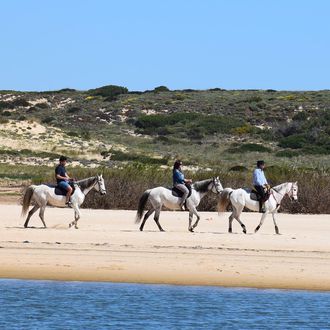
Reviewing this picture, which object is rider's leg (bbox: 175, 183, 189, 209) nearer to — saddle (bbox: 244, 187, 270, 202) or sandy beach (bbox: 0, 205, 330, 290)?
sandy beach (bbox: 0, 205, 330, 290)

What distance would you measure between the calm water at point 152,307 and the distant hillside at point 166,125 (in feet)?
129

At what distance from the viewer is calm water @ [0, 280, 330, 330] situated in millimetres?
16375

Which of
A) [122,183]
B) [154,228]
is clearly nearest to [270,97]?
[122,183]

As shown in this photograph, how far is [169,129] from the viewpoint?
273ft

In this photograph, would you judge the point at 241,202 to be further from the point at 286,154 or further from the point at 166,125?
the point at 166,125

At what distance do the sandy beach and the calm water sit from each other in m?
0.60

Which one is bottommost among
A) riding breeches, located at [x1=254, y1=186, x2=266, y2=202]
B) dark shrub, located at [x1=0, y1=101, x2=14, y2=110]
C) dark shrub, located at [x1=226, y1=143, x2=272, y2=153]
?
dark shrub, located at [x1=226, y1=143, x2=272, y2=153]

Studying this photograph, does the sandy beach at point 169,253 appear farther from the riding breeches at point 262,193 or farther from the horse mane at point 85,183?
the horse mane at point 85,183

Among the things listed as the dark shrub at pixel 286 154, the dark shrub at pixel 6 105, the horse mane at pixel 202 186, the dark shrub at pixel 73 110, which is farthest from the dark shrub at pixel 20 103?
the horse mane at pixel 202 186

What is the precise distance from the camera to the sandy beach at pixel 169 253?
19.7 meters

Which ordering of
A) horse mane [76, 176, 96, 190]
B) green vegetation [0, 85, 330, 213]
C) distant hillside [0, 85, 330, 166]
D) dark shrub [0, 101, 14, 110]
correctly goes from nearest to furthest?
horse mane [76, 176, 96, 190]
green vegetation [0, 85, 330, 213]
distant hillside [0, 85, 330, 166]
dark shrub [0, 101, 14, 110]

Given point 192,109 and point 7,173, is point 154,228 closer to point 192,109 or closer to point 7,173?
A: point 7,173

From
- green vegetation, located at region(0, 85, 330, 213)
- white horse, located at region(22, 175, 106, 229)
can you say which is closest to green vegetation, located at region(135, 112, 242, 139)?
green vegetation, located at region(0, 85, 330, 213)

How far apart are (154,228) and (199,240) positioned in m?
3.46
